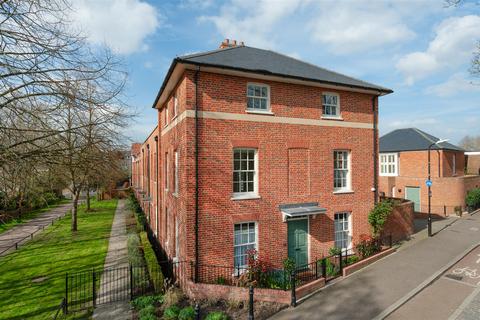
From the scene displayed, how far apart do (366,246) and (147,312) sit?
32.4 feet

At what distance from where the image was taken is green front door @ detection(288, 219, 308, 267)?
1181 centimetres

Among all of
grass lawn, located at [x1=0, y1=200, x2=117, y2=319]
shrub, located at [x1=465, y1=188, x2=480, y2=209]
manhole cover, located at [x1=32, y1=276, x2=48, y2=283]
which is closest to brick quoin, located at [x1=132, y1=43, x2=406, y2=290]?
grass lawn, located at [x1=0, y1=200, x2=117, y2=319]

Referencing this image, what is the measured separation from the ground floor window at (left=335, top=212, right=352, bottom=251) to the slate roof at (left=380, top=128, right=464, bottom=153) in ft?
54.9

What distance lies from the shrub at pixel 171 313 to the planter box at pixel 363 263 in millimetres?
6581

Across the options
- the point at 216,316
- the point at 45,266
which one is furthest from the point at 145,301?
the point at 45,266

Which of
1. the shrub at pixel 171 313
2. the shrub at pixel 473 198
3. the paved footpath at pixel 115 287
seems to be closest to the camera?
the shrub at pixel 171 313

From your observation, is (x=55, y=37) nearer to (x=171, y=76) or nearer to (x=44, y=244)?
(x=171, y=76)

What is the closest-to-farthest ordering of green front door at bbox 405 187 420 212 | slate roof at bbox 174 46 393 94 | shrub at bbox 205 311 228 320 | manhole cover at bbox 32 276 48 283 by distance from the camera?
shrub at bbox 205 311 228 320
slate roof at bbox 174 46 393 94
manhole cover at bbox 32 276 48 283
green front door at bbox 405 187 420 212

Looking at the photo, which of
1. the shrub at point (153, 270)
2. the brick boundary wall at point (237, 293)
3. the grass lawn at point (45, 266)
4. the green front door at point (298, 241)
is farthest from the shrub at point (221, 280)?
the grass lawn at point (45, 266)

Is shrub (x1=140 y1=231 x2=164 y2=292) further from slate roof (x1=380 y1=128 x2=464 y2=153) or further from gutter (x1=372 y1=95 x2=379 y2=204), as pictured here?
slate roof (x1=380 y1=128 x2=464 y2=153)

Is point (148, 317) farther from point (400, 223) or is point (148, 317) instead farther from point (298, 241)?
point (400, 223)

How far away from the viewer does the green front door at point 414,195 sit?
81.3ft

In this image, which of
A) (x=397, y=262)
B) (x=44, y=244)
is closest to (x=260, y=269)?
(x=397, y=262)

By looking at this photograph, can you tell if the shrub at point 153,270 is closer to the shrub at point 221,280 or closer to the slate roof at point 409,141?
the shrub at point 221,280
